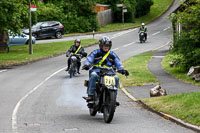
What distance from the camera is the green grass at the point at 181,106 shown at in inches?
425

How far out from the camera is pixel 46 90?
706 inches

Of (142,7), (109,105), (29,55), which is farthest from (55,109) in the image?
(142,7)

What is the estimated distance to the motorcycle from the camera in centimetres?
1059

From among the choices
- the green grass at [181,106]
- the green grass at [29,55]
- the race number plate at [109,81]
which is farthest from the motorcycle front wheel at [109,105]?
the green grass at [29,55]

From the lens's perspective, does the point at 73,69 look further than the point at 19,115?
Yes

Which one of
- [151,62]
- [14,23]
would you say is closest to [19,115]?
[151,62]

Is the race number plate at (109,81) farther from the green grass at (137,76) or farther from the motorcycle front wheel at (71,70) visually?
the motorcycle front wheel at (71,70)

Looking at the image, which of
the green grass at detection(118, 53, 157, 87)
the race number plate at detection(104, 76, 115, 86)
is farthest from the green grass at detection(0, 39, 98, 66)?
the race number plate at detection(104, 76, 115, 86)

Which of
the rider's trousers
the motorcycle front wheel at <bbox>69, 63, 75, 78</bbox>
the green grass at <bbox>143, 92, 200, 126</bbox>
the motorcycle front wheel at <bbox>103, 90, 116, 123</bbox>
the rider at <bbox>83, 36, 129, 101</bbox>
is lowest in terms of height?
the motorcycle front wheel at <bbox>69, 63, 75, 78</bbox>

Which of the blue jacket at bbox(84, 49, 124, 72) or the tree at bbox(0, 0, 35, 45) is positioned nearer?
the blue jacket at bbox(84, 49, 124, 72)

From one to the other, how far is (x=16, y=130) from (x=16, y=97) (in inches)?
231

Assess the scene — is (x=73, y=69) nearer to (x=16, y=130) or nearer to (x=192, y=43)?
(x=192, y=43)

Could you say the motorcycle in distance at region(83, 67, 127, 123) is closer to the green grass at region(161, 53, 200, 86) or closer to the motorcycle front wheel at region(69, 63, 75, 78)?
the green grass at region(161, 53, 200, 86)

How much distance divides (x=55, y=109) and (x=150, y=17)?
59.4m
